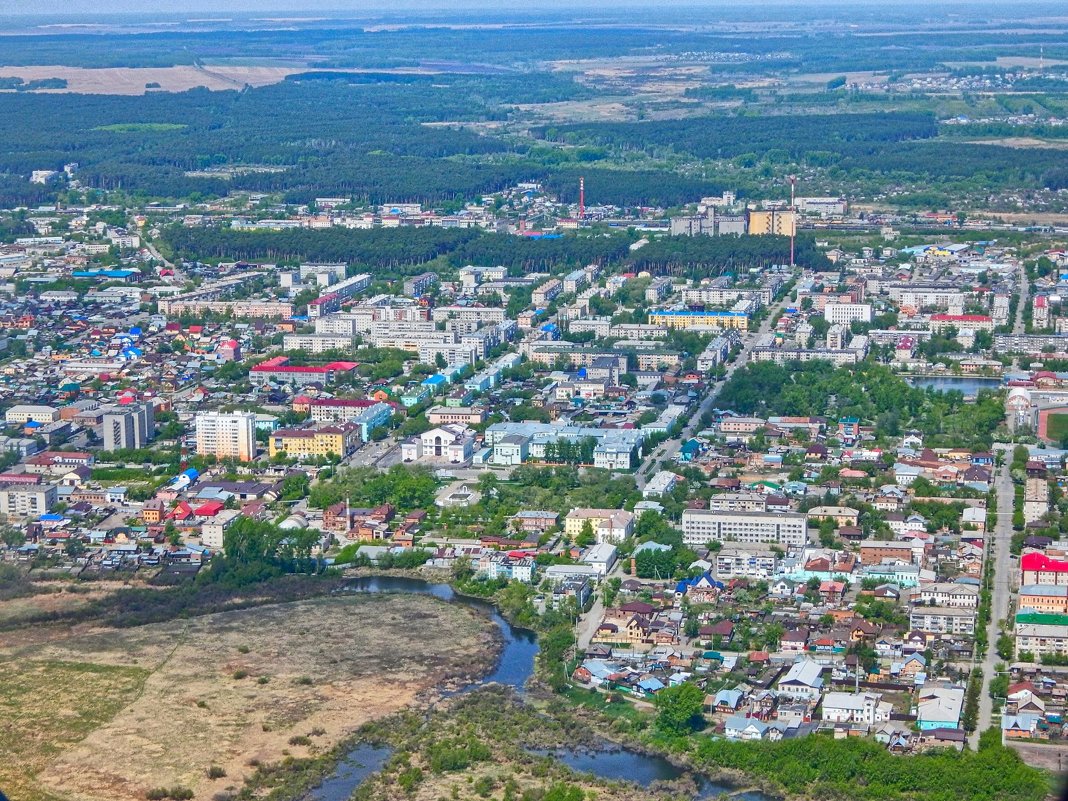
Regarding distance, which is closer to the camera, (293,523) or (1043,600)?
(1043,600)

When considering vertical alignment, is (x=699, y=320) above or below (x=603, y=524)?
below

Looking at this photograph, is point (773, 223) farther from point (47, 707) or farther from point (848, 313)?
point (47, 707)

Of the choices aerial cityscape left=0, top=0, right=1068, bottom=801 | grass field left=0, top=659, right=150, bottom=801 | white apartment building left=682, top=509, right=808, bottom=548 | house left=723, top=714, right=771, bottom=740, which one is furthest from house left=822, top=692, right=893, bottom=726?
grass field left=0, top=659, right=150, bottom=801

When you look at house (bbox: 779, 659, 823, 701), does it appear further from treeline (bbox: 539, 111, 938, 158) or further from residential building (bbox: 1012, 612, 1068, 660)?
treeline (bbox: 539, 111, 938, 158)

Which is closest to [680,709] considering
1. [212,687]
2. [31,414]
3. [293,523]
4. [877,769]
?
[877,769]

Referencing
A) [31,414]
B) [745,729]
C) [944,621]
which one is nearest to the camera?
[745,729]

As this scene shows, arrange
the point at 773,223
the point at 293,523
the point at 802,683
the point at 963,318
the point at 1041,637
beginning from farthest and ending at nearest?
the point at 773,223, the point at 963,318, the point at 293,523, the point at 1041,637, the point at 802,683

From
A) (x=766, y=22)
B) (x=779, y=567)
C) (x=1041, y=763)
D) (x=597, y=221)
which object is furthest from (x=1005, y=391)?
(x=766, y=22)

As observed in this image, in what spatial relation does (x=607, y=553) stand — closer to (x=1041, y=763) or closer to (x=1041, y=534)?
(x=1041, y=534)
